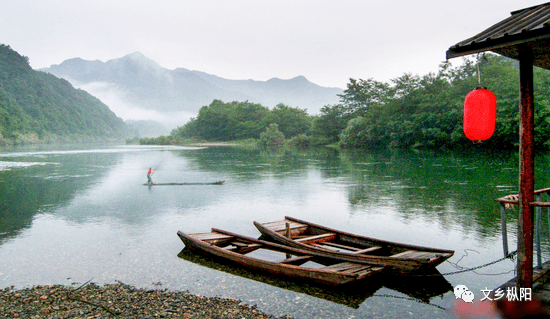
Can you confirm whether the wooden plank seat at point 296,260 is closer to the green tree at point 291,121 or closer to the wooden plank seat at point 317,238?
the wooden plank seat at point 317,238

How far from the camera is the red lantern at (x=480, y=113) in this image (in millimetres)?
6566

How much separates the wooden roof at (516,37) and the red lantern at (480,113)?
2.58 feet

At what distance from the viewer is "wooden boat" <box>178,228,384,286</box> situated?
705 cm

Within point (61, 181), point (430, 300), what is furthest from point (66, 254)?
point (61, 181)

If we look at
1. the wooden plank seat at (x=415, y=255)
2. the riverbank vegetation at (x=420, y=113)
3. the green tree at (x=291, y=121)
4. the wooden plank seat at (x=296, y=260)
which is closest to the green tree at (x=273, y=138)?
the riverbank vegetation at (x=420, y=113)

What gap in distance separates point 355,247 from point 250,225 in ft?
15.0

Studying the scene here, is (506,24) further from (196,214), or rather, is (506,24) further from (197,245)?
(196,214)

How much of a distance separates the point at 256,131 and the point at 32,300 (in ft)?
338

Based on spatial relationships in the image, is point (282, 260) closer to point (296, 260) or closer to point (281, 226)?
point (296, 260)

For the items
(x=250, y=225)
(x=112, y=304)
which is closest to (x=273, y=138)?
(x=250, y=225)

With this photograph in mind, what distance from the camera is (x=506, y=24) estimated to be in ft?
19.2

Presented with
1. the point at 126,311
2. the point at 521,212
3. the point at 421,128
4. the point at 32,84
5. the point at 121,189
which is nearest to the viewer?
the point at 521,212

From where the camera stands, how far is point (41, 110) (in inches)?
4705

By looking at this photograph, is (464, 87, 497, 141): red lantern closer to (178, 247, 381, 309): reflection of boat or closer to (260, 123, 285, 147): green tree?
(178, 247, 381, 309): reflection of boat
